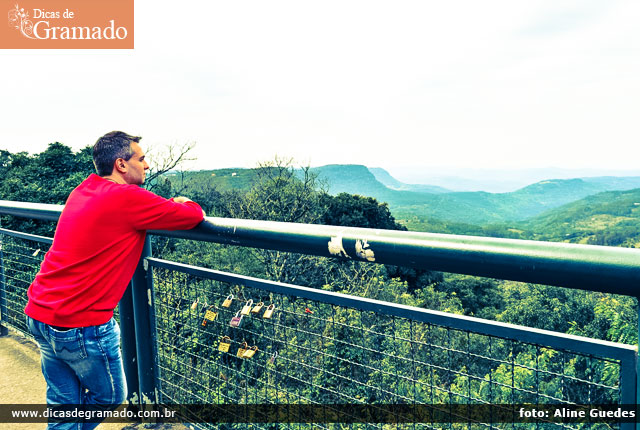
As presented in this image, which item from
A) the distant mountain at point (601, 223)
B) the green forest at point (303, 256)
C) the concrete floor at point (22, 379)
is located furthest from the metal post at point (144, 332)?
the distant mountain at point (601, 223)

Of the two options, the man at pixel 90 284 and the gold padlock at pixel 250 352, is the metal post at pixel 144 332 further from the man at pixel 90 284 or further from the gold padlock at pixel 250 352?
the gold padlock at pixel 250 352

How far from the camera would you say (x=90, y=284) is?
181cm

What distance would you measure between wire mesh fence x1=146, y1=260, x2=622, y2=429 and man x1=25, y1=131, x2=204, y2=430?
32 cm

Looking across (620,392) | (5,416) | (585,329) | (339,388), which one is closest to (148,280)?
(339,388)

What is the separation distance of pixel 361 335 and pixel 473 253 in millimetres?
689

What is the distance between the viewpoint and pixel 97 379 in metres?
1.86

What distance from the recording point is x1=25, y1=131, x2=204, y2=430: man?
180 cm

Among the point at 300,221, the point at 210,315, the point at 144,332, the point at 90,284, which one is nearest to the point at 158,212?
the point at 90,284

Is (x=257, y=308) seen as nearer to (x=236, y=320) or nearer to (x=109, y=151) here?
(x=236, y=320)

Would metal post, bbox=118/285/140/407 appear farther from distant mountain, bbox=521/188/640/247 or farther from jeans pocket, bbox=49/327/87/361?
distant mountain, bbox=521/188/640/247

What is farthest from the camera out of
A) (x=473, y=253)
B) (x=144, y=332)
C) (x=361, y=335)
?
(x=144, y=332)

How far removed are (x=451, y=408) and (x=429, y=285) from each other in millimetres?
52314

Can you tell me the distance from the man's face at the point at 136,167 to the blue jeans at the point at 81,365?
633 mm

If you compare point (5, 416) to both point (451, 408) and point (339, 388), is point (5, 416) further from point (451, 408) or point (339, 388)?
point (451, 408)
